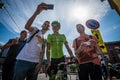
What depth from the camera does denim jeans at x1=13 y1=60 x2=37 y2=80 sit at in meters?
2.38

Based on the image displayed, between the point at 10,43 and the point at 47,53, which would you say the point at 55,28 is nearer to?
the point at 47,53

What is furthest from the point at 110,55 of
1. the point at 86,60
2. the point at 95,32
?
the point at 86,60

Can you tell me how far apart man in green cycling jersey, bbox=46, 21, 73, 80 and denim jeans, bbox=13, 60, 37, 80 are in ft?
2.15

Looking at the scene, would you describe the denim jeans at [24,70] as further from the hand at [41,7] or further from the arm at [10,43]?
the arm at [10,43]

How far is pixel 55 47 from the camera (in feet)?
11.9

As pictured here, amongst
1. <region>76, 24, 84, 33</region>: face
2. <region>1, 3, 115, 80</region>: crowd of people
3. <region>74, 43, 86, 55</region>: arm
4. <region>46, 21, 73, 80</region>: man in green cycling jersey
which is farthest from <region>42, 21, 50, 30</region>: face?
<region>76, 24, 84, 33</region>: face

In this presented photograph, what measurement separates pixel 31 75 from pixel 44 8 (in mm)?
1575

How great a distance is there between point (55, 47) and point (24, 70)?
1.33 m

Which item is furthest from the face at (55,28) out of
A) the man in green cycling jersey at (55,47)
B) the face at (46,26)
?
the face at (46,26)

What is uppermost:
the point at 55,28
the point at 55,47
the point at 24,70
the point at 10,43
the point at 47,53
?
the point at 55,28

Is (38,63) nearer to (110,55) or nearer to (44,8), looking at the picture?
(44,8)

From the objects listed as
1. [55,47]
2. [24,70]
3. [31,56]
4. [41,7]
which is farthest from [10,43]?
[41,7]

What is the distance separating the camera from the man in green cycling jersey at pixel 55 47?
336cm

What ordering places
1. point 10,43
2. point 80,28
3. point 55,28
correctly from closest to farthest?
point 55,28 → point 80,28 → point 10,43
